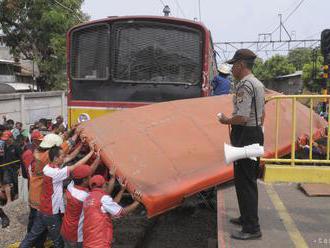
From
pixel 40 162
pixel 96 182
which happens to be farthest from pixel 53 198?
pixel 96 182

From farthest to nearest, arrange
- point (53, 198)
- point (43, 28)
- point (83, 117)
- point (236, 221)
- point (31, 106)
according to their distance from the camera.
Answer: point (43, 28) → point (31, 106) → point (83, 117) → point (53, 198) → point (236, 221)

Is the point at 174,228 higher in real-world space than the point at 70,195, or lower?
lower

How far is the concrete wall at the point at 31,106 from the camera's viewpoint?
1480 centimetres

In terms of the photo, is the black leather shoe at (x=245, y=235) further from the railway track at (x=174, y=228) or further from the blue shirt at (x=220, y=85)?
the blue shirt at (x=220, y=85)

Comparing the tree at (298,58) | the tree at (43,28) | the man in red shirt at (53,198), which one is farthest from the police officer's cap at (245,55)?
the tree at (298,58)

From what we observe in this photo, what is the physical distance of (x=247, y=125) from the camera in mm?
3912

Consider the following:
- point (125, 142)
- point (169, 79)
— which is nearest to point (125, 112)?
point (125, 142)

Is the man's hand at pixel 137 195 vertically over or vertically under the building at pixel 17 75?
under

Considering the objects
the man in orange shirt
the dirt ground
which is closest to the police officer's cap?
the man in orange shirt

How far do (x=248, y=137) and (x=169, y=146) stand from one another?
4.62 feet

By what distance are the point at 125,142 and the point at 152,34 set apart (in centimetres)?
277

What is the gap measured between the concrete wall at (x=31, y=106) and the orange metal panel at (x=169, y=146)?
31.5ft

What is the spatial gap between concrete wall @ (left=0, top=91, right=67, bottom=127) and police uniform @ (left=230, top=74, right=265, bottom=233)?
1180 centimetres

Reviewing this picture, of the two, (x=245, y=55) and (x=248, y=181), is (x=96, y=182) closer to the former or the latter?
(x=248, y=181)
